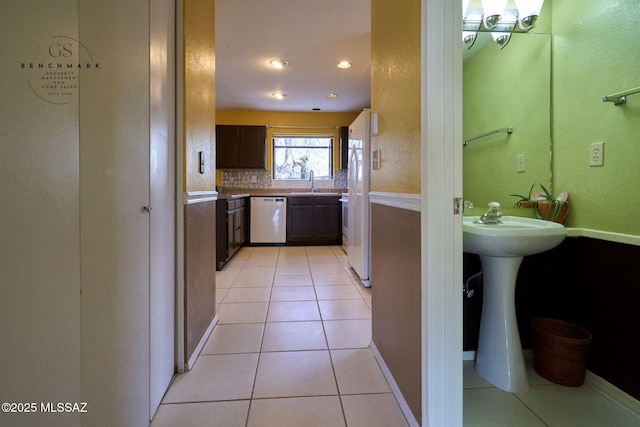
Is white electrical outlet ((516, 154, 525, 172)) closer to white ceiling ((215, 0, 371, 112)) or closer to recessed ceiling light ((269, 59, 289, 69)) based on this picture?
white ceiling ((215, 0, 371, 112))

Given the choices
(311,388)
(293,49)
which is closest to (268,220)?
(293,49)

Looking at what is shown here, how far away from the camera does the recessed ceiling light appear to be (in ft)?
10.4

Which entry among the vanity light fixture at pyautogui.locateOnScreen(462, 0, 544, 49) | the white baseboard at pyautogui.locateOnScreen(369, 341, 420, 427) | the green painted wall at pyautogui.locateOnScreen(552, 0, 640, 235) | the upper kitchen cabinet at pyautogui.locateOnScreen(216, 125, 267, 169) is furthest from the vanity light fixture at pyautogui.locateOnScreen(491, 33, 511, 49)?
the upper kitchen cabinet at pyautogui.locateOnScreen(216, 125, 267, 169)

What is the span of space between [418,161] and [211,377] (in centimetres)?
137

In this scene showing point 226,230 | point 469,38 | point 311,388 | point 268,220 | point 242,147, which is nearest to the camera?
point 311,388

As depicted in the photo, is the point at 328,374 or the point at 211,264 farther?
the point at 211,264

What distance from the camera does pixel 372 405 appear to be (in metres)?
1.20

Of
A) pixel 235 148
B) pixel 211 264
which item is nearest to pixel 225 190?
pixel 235 148

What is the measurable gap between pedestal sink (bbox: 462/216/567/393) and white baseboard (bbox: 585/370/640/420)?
298 millimetres

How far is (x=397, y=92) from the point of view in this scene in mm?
1222

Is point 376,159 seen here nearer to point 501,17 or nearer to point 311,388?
point 501,17

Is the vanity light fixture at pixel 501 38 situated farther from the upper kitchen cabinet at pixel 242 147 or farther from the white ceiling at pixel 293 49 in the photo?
the upper kitchen cabinet at pixel 242 147

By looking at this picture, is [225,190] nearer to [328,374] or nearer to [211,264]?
[211,264]

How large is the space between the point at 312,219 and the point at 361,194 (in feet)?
6.73
